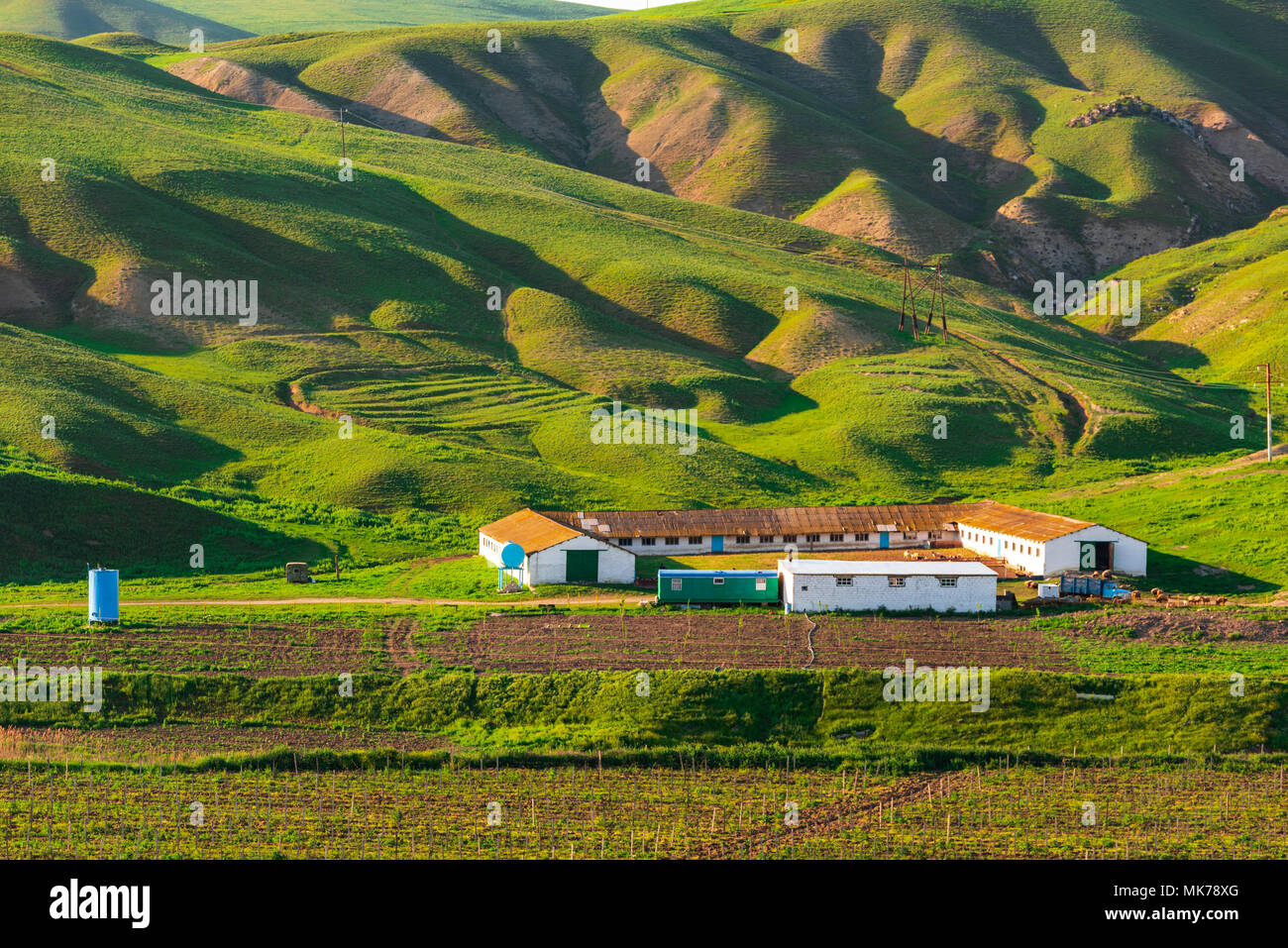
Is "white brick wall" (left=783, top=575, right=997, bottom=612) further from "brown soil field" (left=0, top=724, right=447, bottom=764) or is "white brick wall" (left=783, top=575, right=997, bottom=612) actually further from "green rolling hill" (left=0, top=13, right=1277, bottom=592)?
"green rolling hill" (left=0, top=13, right=1277, bottom=592)

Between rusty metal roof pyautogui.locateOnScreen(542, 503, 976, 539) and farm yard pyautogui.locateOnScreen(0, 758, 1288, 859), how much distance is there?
1157 inches

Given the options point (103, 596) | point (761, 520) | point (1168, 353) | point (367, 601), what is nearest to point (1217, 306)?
point (1168, 353)

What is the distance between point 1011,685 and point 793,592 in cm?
1137

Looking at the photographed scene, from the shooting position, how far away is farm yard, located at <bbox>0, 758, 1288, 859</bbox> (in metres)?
35.9

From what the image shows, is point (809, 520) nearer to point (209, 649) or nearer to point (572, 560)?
point (572, 560)

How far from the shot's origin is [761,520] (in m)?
75.2

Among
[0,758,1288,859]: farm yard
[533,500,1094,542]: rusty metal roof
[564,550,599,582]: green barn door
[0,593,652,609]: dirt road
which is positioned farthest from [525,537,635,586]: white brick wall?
[0,758,1288,859]: farm yard

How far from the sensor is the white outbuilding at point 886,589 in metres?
57.8

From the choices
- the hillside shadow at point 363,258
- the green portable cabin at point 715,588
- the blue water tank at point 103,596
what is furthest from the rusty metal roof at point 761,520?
the hillside shadow at point 363,258

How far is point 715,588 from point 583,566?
7.55 meters

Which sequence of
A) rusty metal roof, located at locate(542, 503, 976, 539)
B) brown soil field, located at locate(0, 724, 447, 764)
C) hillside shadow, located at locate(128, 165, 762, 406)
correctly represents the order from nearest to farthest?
brown soil field, located at locate(0, 724, 447, 764) < rusty metal roof, located at locate(542, 503, 976, 539) < hillside shadow, located at locate(128, 165, 762, 406)

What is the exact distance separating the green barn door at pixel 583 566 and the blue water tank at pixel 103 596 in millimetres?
19005

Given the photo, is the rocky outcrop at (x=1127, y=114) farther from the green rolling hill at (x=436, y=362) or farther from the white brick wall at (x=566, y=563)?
the white brick wall at (x=566, y=563)
